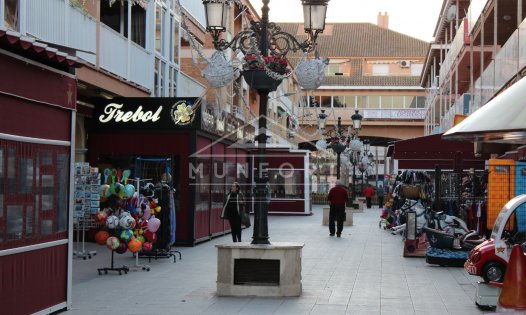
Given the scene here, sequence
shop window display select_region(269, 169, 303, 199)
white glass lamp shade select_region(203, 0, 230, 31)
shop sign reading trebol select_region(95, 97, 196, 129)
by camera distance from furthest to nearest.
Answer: shop window display select_region(269, 169, 303, 199), shop sign reading trebol select_region(95, 97, 196, 129), white glass lamp shade select_region(203, 0, 230, 31)

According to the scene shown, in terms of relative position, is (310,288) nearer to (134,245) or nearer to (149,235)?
(134,245)

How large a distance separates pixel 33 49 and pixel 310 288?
6.18m

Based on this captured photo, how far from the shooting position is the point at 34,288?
10.0m

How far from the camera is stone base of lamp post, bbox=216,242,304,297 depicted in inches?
488

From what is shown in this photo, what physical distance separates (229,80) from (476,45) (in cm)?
2215

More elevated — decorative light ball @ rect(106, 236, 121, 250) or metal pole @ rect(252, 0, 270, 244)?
metal pole @ rect(252, 0, 270, 244)

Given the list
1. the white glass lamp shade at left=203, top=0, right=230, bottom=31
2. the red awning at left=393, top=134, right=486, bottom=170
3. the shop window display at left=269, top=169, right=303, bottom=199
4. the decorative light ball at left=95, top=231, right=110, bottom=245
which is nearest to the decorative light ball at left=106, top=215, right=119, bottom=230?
the decorative light ball at left=95, top=231, right=110, bottom=245

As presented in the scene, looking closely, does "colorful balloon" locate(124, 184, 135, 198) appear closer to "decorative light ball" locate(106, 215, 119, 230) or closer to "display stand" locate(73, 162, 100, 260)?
"decorative light ball" locate(106, 215, 119, 230)

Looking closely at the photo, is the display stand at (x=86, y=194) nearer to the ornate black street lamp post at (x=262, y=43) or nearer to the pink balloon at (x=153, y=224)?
the pink balloon at (x=153, y=224)

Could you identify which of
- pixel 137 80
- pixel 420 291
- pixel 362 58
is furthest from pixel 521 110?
pixel 362 58

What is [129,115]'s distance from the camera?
70.8ft

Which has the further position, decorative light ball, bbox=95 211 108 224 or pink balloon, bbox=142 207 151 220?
pink balloon, bbox=142 207 151 220

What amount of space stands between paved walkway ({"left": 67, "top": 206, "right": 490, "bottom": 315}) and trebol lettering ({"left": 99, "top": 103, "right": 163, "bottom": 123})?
10.8ft

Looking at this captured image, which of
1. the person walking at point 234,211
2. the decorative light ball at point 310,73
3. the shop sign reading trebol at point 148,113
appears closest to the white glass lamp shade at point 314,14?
the decorative light ball at point 310,73
